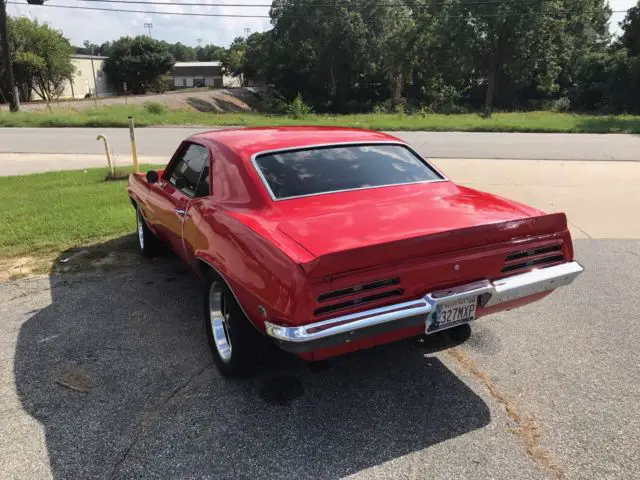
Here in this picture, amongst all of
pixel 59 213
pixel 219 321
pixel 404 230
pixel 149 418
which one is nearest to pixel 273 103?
pixel 59 213

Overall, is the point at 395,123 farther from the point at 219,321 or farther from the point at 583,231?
the point at 219,321

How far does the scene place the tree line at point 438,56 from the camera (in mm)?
41344

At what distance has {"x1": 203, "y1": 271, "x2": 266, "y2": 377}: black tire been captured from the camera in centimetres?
289

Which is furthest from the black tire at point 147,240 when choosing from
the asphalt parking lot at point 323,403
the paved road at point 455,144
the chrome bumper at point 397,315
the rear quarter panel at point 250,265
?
the paved road at point 455,144

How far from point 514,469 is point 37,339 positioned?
10.8ft

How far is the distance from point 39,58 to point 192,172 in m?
55.8

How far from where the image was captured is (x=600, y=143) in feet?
53.6

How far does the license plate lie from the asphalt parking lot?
0.51 meters

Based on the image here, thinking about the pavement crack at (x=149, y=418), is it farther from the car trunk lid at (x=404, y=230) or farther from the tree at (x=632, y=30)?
the tree at (x=632, y=30)

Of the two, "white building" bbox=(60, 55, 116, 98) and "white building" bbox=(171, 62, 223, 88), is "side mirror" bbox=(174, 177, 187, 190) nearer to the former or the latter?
"white building" bbox=(60, 55, 116, 98)

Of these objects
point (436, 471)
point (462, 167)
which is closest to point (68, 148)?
point (462, 167)

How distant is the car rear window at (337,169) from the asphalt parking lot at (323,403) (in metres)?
1.15

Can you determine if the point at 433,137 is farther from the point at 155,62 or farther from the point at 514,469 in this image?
the point at 155,62

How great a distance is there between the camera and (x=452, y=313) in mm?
2727
